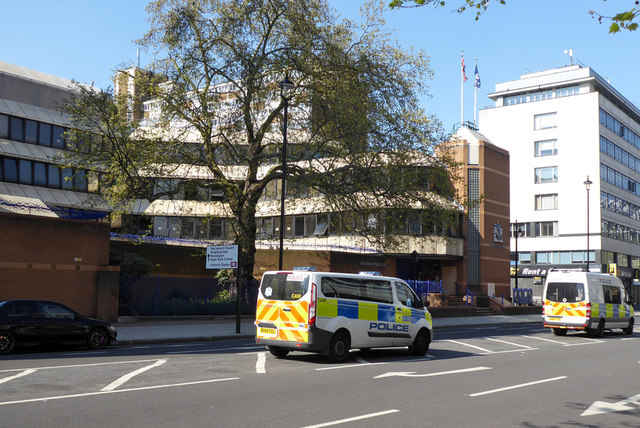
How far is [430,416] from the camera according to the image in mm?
8422

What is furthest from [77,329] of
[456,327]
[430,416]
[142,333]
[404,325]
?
[456,327]

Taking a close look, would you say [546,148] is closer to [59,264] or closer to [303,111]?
[303,111]

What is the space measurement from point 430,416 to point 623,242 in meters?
77.4

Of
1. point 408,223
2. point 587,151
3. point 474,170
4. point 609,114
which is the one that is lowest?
point 408,223

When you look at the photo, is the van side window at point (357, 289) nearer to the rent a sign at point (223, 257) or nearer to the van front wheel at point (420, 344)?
the van front wheel at point (420, 344)

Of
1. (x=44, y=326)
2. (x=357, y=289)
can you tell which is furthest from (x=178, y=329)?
(x=357, y=289)

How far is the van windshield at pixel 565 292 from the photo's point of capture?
81.4ft

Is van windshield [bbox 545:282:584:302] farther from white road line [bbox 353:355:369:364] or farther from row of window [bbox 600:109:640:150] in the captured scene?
row of window [bbox 600:109:640:150]

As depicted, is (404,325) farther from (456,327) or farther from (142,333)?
(456,327)

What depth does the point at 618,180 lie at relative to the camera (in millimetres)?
77125

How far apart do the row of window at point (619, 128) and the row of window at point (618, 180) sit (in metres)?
4.96

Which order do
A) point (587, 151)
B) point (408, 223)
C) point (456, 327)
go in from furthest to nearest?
1. point (587, 151)
2. point (456, 327)
3. point (408, 223)

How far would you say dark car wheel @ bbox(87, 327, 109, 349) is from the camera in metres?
16.7

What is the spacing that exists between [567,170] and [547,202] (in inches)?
164
